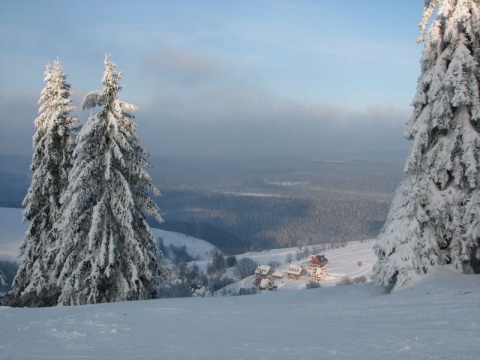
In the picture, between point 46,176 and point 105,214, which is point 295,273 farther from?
point 105,214

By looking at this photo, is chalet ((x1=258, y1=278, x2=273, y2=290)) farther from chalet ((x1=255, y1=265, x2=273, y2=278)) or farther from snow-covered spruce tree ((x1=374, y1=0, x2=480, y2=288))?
snow-covered spruce tree ((x1=374, y1=0, x2=480, y2=288))

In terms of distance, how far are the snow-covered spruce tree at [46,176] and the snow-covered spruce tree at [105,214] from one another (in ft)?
8.71

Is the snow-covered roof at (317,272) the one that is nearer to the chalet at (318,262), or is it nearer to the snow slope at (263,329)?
the chalet at (318,262)

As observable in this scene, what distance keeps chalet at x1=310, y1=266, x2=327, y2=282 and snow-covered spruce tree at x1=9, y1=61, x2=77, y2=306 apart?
198 feet

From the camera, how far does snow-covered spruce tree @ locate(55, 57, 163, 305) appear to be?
14.1 metres

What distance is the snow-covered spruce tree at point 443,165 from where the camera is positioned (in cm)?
1169

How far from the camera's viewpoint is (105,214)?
46.8 ft

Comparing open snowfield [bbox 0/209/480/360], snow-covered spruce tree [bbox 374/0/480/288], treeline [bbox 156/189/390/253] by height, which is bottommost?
treeline [bbox 156/189/390/253]

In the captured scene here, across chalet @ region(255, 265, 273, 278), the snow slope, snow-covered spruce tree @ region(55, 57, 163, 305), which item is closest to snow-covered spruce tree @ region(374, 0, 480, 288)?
the snow slope

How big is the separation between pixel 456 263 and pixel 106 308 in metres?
9.96

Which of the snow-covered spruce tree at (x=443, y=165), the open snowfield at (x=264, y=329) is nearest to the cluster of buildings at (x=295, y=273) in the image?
the snow-covered spruce tree at (x=443, y=165)

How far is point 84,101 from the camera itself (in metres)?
15.0

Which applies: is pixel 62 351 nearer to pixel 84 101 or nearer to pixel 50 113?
pixel 84 101

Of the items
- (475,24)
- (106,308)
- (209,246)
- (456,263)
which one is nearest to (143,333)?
(106,308)
